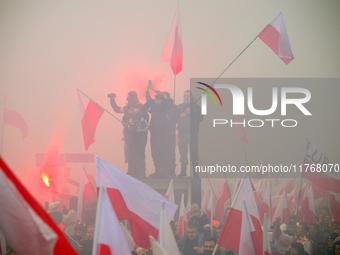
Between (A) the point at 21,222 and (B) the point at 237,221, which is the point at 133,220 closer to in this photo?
(B) the point at 237,221

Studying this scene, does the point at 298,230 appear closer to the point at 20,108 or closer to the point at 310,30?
the point at 310,30

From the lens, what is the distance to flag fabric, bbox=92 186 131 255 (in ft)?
4.62

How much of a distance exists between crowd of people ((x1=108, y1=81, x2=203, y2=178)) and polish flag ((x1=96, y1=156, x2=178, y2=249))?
8.84ft

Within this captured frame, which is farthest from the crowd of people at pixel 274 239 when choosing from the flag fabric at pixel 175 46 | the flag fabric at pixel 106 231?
the flag fabric at pixel 175 46

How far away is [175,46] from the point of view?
5.20 meters

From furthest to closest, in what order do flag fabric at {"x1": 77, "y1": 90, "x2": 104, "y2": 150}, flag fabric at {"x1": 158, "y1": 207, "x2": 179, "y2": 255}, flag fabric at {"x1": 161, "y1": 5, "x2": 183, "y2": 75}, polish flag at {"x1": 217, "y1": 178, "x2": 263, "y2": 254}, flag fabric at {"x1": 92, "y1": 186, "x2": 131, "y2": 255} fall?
flag fabric at {"x1": 161, "y1": 5, "x2": 183, "y2": 75} → flag fabric at {"x1": 77, "y1": 90, "x2": 104, "y2": 150} → polish flag at {"x1": 217, "y1": 178, "x2": 263, "y2": 254} → flag fabric at {"x1": 158, "y1": 207, "x2": 179, "y2": 255} → flag fabric at {"x1": 92, "y1": 186, "x2": 131, "y2": 255}

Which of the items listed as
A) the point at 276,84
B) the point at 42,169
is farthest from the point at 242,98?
the point at 42,169

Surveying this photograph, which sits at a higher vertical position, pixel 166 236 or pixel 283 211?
pixel 166 236

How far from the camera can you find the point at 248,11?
5.93 m

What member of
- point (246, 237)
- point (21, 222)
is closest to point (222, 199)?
point (246, 237)

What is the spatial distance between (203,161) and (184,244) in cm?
273

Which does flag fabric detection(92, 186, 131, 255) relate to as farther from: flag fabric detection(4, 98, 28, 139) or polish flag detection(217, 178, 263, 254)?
flag fabric detection(4, 98, 28, 139)

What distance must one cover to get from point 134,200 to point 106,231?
0.78m

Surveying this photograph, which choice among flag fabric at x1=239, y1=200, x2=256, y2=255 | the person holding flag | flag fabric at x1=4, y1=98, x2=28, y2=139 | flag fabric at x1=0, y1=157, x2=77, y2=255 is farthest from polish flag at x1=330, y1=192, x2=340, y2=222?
flag fabric at x1=4, y1=98, x2=28, y2=139
